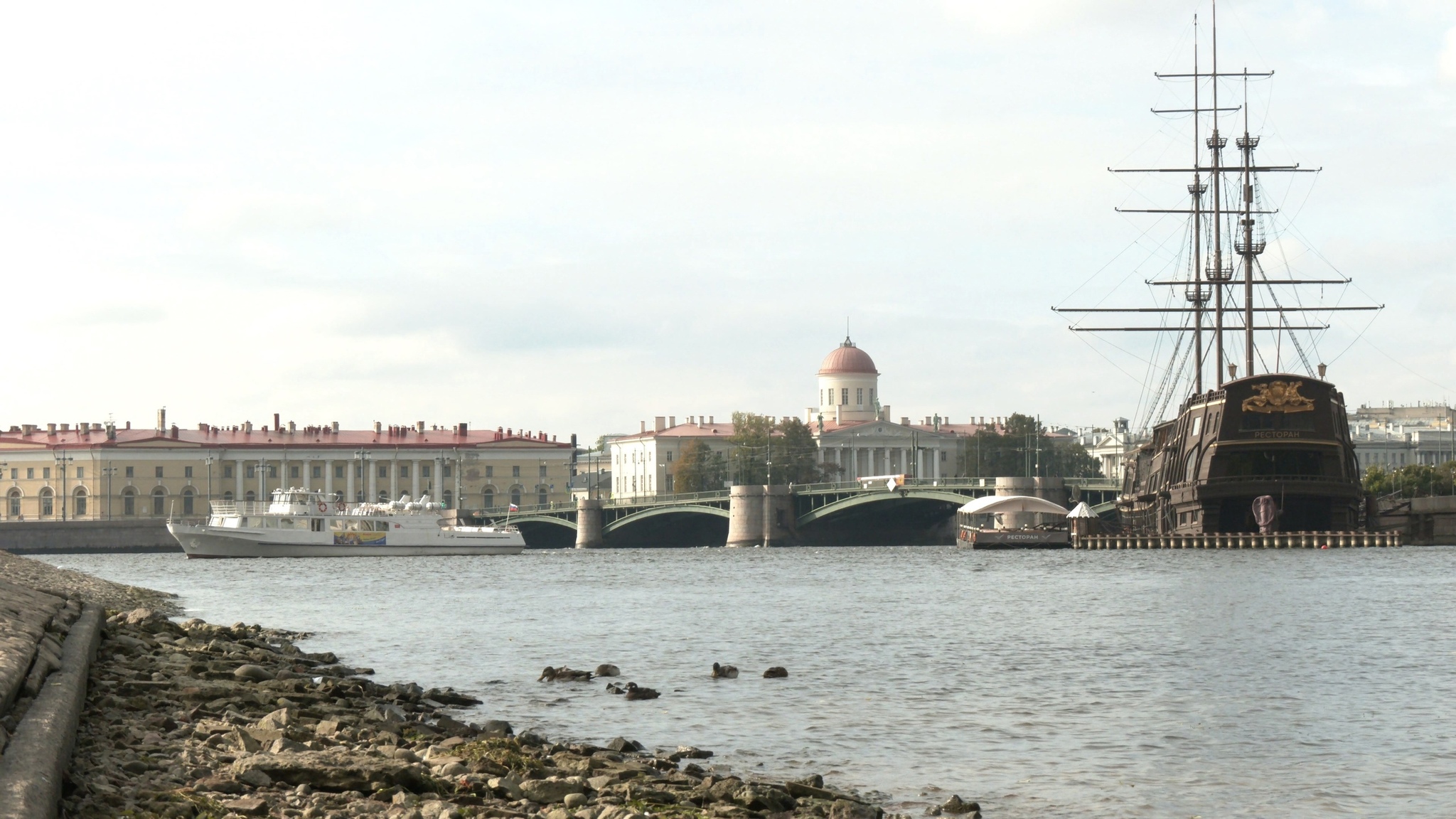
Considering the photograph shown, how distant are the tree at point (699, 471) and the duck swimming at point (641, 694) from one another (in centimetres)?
11496

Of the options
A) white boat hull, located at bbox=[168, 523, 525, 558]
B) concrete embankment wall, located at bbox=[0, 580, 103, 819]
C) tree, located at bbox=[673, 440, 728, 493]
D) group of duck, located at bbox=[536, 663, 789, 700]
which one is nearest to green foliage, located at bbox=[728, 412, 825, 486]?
tree, located at bbox=[673, 440, 728, 493]

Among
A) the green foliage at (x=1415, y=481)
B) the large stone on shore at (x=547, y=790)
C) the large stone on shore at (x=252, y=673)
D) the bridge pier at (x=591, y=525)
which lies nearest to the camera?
the large stone on shore at (x=547, y=790)

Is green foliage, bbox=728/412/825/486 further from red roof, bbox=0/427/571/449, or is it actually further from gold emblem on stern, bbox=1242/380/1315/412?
gold emblem on stern, bbox=1242/380/1315/412

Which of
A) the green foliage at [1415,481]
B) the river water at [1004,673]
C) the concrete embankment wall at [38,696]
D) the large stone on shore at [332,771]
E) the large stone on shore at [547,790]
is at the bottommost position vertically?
the river water at [1004,673]

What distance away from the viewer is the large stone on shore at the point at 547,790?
11.6 m

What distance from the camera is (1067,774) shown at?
14898 millimetres

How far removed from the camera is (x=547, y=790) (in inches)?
460

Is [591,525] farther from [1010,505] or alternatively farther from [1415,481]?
[1415,481]

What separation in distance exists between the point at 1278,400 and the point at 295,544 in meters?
46.8

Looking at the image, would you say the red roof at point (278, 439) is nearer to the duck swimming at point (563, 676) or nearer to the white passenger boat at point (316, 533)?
the white passenger boat at point (316, 533)

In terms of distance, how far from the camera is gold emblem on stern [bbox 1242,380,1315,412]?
67.5 metres

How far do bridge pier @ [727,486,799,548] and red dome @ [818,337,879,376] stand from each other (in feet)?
171

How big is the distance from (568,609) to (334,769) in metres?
28.4

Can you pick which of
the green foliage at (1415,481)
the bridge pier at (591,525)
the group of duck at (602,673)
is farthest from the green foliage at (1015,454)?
the group of duck at (602,673)
